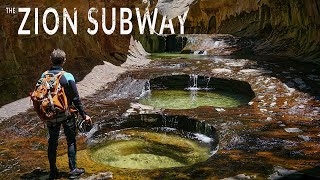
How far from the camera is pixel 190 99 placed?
12.0 m

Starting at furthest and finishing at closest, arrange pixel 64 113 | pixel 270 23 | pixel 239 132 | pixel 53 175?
pixel 270 23
pixel 239 132
pixel 53 175
pixel 64 113

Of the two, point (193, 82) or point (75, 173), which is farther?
point (193, 82)

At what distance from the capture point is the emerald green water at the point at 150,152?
6.50 m

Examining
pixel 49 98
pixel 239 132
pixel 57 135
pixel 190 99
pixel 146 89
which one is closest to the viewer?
pixel 49 98

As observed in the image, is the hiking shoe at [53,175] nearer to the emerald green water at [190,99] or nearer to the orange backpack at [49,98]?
the orange backpack at [49,98]

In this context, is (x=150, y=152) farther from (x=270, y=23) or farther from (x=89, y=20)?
(x=270, y=23)

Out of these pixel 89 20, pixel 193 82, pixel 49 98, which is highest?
pixel 89 20

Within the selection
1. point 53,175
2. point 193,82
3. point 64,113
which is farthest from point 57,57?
point 193,82

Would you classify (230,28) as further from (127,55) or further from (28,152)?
(28,152)

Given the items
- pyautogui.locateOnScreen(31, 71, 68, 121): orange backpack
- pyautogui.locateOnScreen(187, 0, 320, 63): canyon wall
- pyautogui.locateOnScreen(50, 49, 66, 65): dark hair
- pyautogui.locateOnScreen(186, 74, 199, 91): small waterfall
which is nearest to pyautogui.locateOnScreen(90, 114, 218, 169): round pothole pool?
pyautogui.locateOnScreen(31, 71, 68, 121): orange backpack

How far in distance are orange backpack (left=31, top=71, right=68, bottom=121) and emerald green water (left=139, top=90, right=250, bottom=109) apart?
616 centimetres

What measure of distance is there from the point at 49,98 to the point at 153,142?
351 cm

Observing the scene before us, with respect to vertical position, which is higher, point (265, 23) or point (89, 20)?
point (265, 23)

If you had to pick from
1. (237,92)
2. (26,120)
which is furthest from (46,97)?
(237,92)
